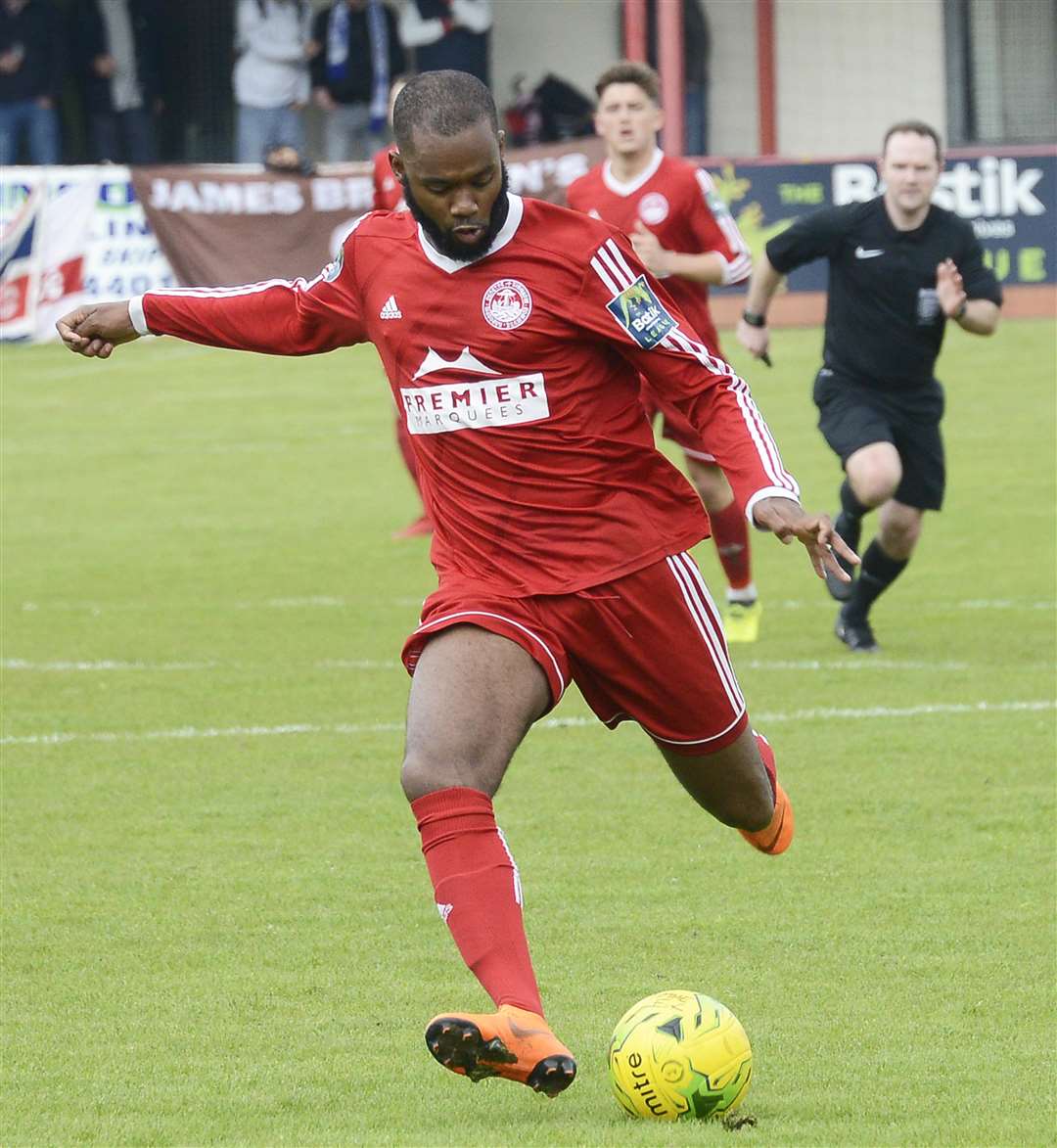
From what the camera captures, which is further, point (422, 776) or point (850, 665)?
point (850, 665)

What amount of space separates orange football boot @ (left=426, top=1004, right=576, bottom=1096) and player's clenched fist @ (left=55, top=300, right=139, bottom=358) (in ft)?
6.66

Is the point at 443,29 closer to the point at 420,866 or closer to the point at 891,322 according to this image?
the point at 891,322

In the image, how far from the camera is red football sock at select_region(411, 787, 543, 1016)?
14.2 ft

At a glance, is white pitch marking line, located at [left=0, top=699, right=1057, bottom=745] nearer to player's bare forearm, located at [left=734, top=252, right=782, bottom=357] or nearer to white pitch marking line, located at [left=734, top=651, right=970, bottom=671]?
white pitch marking line, located at [left=734, top=651, right=970, bottom=671]

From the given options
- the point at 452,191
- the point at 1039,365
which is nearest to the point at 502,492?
the point at 452,191

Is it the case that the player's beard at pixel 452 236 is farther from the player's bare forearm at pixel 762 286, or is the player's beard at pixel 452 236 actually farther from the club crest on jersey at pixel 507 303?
the player's bare forearm at pixel 762 286

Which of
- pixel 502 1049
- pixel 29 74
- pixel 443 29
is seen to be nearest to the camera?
pixel 502 1049

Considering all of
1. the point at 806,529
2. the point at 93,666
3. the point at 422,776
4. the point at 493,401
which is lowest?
the point at 93,666

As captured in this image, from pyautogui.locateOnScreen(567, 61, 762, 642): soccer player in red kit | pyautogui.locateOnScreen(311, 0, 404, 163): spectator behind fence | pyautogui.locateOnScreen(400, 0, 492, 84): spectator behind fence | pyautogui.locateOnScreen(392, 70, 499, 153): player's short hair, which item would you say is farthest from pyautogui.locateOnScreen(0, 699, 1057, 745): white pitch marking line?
pyautogui.locateOnScreen(400, 0, 492, 84): spectator behind fence

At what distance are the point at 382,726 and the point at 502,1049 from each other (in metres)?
4.44

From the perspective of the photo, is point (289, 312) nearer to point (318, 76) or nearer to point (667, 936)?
point (667, 936)

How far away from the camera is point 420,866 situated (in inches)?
256

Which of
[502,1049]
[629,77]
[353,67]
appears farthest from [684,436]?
[353,67]

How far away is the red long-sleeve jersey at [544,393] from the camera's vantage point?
188 inches
